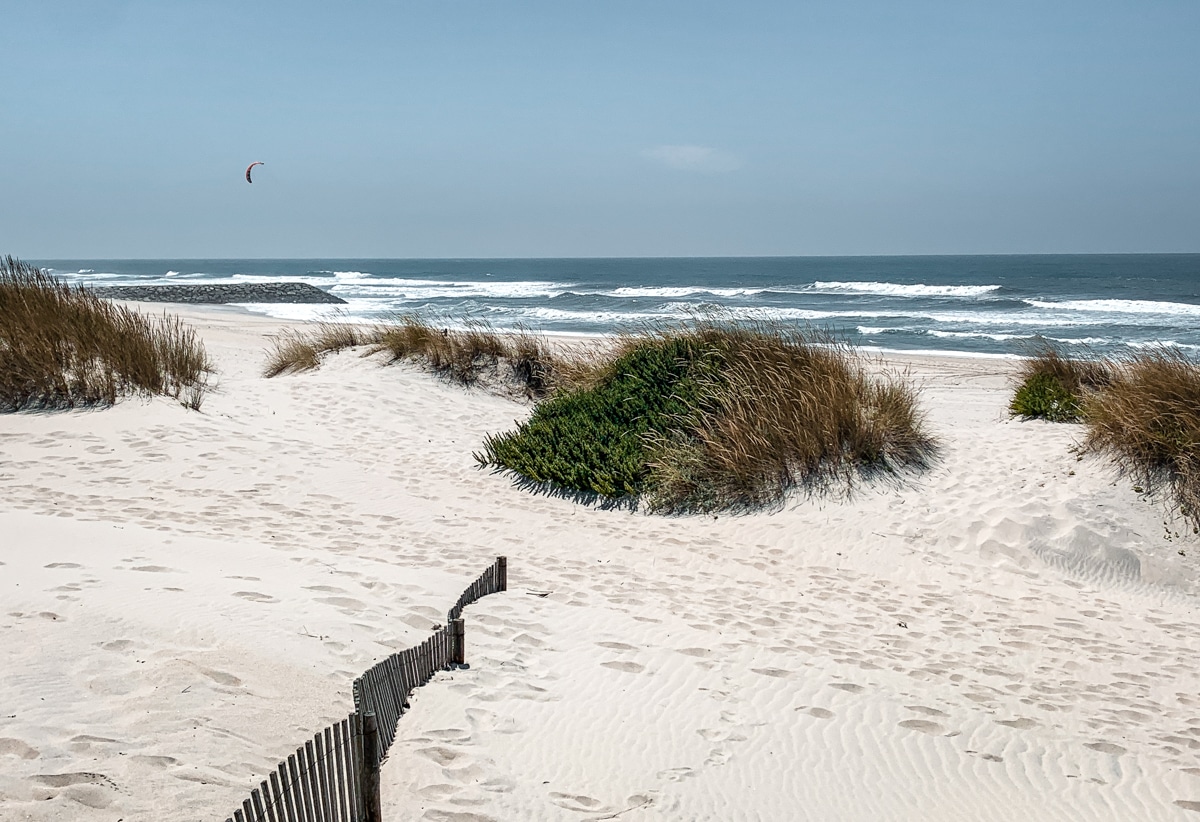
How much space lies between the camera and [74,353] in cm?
1122

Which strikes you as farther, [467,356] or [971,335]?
[971,335]

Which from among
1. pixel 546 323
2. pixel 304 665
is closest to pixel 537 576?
pixel 304 665

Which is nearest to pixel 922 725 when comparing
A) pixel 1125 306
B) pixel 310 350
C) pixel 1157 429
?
pixel 1157 429

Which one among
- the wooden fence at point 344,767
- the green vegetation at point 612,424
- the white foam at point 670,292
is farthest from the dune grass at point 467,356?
the white foam at point 670,292

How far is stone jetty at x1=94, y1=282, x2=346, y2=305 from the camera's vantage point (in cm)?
4219

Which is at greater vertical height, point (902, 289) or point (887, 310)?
point (902, 289)

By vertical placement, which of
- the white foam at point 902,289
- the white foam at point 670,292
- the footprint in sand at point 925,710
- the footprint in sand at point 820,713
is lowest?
the footprint in sand at point 925,710

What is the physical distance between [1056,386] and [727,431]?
4.47 meters

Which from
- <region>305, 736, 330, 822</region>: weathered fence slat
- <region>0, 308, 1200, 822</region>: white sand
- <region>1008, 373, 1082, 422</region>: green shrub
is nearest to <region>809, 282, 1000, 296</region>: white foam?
<region>1008, 373, 1082, 422</region>: green shrub

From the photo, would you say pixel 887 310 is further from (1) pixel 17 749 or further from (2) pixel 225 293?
(1) pixel 17 749

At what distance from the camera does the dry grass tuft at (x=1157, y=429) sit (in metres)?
7.82

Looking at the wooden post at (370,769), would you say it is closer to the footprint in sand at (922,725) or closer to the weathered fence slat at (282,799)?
the weathered fence slat at (282,799)

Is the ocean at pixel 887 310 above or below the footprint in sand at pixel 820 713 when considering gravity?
above

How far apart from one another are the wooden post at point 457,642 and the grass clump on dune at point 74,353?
25.3 feet
